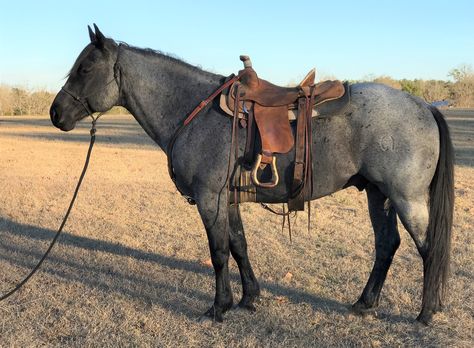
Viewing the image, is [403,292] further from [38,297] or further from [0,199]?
[0,199]

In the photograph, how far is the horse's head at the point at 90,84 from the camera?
384cm

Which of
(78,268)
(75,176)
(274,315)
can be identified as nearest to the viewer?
(274,315)

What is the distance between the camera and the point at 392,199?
146 inches

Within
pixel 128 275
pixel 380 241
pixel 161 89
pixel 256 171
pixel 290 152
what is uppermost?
pixel 161 89

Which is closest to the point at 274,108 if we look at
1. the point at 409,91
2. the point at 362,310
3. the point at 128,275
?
the point at 362,310

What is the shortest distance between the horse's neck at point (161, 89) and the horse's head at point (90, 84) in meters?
0.11

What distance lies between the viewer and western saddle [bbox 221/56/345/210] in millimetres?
3615

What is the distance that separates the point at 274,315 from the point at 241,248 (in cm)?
65

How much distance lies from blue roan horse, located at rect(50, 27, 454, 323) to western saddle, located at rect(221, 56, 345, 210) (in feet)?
0.31

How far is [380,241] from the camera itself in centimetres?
421

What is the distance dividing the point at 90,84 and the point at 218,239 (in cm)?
167

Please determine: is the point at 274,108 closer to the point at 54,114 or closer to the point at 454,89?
the point at 54,114

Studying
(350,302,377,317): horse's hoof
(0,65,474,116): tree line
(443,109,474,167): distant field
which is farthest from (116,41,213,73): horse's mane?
(0,65,474,116): tree line

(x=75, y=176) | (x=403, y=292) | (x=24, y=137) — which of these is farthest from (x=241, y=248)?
(x=24, y=137)
